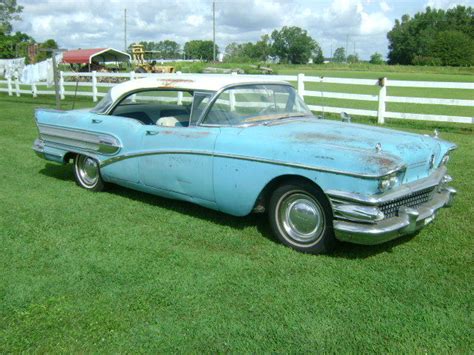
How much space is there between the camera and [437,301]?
3473 millimetres

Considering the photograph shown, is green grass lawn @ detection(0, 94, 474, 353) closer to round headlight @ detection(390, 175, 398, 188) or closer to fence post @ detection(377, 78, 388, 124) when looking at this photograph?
round headlight @ detection(390, 175, 398, 188)

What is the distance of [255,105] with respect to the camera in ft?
16.8

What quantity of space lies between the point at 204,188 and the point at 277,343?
6.77ft

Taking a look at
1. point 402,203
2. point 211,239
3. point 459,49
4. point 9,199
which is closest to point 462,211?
point 402,203

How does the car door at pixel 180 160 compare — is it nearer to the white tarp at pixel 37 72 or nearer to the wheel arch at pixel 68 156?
the wheel arch at pixel 68 156

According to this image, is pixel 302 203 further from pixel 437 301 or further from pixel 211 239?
pixel 437 301

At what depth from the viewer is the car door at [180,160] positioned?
4.74 metres

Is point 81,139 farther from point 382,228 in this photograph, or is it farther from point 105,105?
point 382,228

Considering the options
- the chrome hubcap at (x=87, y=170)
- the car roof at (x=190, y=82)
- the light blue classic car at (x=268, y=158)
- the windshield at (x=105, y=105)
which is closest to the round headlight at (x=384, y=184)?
the light blue classic car at (x=268, y=158)

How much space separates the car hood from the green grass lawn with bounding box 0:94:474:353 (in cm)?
80

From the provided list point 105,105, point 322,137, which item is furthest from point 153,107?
point 322,137

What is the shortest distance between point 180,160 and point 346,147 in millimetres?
1689

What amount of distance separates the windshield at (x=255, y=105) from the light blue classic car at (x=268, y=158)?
1 centimetres

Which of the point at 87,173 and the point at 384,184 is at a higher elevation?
the point at 384,184
